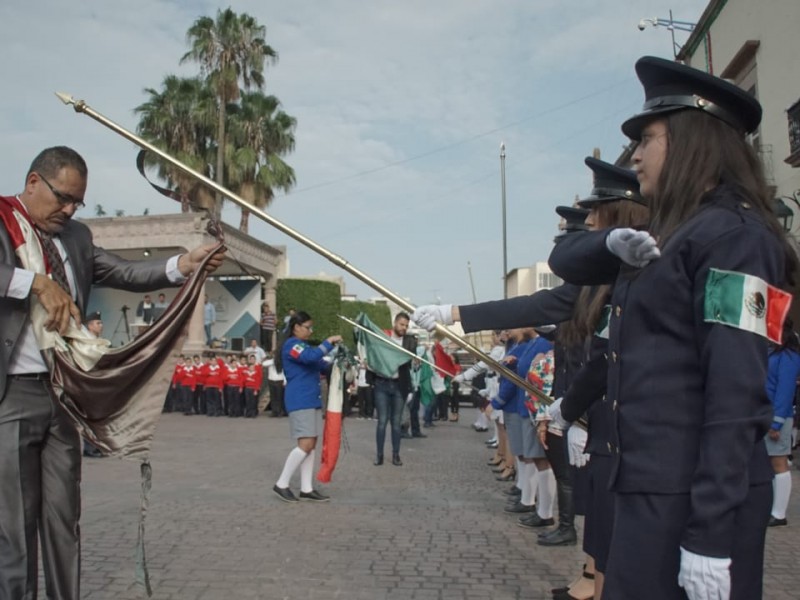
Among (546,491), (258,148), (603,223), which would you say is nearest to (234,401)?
(258,148)

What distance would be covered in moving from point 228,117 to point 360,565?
2626 cm

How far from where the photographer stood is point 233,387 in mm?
20359

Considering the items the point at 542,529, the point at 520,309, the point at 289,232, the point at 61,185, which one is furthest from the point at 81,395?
the point at 542,529

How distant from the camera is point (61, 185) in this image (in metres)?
3.42

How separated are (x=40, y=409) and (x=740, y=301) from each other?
2917 mm

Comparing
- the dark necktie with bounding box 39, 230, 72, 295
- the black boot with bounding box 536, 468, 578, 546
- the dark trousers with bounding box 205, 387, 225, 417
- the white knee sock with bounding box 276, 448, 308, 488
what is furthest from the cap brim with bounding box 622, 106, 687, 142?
the dark trousers with bounding box 205, 387, 225, 417

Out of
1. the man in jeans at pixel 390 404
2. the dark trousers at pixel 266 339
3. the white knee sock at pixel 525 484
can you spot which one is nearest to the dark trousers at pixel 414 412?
the man in jeans at pixel 390 404

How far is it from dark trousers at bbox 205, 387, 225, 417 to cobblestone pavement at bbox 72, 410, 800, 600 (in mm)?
9667

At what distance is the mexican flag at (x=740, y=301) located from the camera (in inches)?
75.0

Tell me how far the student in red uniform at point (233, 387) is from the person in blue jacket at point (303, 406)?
1213 cm

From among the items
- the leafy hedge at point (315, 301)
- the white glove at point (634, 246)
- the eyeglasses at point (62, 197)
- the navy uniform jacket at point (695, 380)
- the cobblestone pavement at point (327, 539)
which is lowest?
the cobblestone pavement at point (327, 539)

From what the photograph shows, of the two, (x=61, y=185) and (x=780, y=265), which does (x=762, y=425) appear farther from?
(x=61, y=185)

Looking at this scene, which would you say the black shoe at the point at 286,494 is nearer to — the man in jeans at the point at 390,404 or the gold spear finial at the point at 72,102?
the man in jeans at the point at 390,404

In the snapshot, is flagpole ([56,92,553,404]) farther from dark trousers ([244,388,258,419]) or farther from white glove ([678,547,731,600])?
dark trousers ([244,388,258,419])
